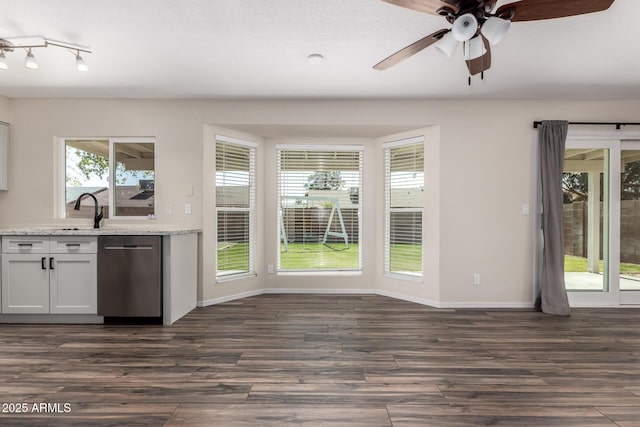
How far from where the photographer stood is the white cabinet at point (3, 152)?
4015 mm

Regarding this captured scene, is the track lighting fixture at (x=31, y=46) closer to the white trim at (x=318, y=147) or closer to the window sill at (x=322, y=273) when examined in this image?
the white trim at (x=318, y=147)

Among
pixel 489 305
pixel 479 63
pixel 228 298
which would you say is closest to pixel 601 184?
pixel 489 305

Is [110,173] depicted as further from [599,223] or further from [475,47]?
[599,223]

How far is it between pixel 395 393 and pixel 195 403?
123cm

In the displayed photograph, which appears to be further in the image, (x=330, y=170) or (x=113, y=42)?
(x=330, y=170)

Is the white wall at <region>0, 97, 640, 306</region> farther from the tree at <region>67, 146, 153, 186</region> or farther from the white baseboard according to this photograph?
the tree at <region>67, 146, 153, 186</region>

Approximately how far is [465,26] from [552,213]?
3.06 metres

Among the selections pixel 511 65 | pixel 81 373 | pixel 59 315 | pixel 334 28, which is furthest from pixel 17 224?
pixel 511 65

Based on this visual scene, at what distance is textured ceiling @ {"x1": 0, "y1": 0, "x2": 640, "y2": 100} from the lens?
2.40 metres

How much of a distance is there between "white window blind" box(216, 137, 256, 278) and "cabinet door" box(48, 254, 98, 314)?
1377mm

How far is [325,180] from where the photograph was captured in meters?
4.96

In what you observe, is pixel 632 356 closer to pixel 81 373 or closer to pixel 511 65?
pixel 511 65

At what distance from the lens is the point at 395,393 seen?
2.15 meters

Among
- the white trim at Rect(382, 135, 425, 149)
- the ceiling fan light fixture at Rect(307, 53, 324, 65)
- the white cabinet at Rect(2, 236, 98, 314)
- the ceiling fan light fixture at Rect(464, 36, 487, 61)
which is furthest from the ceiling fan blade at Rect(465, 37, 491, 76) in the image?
the white cabinet at Rect(2, 236, 98, 314)
